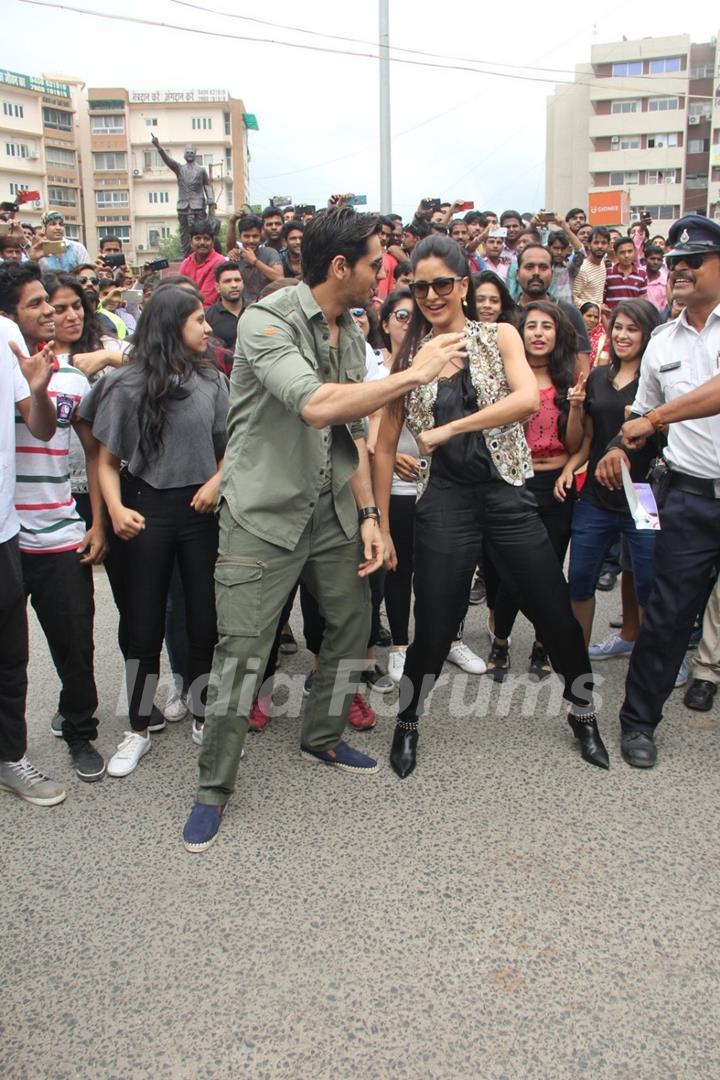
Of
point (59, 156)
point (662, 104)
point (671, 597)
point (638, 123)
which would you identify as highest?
point (59, 156)

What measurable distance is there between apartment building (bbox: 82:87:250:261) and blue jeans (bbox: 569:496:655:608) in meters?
90.5

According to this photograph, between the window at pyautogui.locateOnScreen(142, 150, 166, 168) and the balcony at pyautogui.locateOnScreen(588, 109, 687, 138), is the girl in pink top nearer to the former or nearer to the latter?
the balcony at pyautogui.locateOnScreen(588, 109, 687, 138)

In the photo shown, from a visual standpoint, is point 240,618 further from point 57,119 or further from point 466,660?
point 57,119

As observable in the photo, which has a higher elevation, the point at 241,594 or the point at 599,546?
the point at 241,594

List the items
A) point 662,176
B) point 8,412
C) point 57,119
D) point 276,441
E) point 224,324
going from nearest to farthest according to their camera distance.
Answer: point 276,441
point 8,412
point 224,324
point 662,176
point 57,119

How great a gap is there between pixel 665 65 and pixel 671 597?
77.5 metres

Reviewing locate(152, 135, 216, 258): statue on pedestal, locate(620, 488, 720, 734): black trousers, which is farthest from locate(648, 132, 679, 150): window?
locate(620, 488, 720, 734): black trousers

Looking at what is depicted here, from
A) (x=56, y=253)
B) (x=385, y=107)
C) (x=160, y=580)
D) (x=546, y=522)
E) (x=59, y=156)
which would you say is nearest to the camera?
(x=160, y=580)

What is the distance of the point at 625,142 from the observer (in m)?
67.4

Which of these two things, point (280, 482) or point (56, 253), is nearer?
point (280, 482)

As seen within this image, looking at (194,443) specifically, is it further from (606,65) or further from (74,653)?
(606,65)

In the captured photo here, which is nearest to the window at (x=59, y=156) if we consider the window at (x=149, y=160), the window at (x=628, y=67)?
the window at (x=149, y=160)

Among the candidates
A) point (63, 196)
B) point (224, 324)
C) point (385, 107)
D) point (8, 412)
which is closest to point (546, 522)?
point (8, 412)

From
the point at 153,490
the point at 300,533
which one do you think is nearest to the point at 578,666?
the point at 300,533
